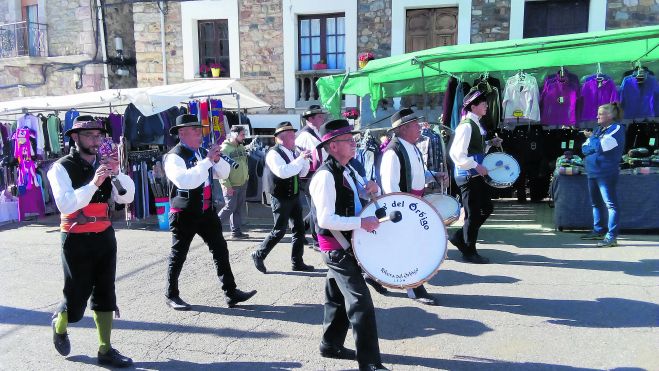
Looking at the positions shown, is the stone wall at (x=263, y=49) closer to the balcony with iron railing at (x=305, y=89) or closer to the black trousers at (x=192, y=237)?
the balcony with iron railing at (x=305, y=89)

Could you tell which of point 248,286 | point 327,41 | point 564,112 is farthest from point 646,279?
point 327,41

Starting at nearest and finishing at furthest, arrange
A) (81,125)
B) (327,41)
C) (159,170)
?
(81,125), (159,170), (327,41)

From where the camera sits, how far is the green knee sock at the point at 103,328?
3.86 meters

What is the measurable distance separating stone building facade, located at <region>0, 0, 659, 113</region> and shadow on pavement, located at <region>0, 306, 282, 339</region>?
29.9 ft

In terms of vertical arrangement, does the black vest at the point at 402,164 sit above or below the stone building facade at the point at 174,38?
below

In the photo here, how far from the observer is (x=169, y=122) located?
10.4m

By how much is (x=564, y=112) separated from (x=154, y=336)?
734 cm

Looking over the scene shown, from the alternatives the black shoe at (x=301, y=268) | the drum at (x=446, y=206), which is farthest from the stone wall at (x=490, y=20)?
the black shoe at (x=301, y=268)

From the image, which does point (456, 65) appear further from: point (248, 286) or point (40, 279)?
point (40, 279)

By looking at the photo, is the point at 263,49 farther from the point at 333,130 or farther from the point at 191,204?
the point at 333,130

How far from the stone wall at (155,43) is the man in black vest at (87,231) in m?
11.0

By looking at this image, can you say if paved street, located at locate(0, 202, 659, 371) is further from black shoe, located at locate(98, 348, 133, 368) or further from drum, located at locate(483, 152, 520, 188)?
drum, located at locate(483, 152, 520, 188)

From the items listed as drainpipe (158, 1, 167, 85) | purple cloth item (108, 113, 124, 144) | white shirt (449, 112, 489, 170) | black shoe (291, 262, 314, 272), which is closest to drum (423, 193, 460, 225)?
white shirt (449, 112, 489, 170)

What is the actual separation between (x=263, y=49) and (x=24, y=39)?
8780mm
